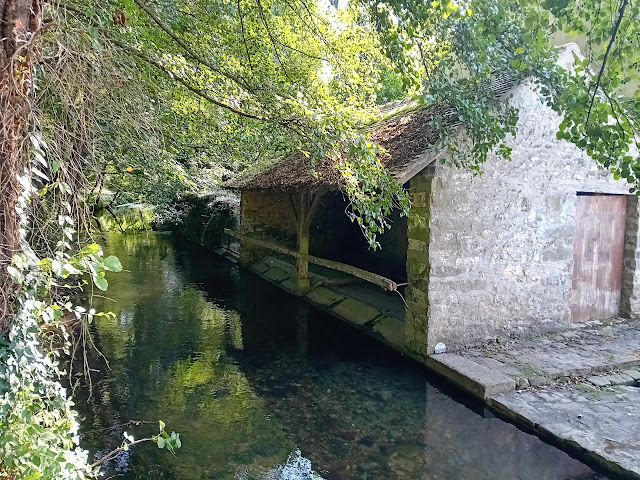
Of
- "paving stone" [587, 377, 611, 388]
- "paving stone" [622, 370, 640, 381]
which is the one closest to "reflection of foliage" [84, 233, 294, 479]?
"paving stone" [587, 377, 611, 388]

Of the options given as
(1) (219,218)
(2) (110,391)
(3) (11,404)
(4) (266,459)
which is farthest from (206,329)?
(1) (219,218)

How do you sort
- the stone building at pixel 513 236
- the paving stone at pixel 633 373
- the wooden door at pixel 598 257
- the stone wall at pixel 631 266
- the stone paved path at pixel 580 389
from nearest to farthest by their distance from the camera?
1. the stone paved path at pixel 580 389
2. the paving stone at pixel 633 373
3. the stone building at pixel 513 236
4. the wooden door at pixel 598 257
5. the stone wall at pixel 631 266

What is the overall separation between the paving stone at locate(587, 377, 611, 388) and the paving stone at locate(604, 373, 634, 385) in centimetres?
5

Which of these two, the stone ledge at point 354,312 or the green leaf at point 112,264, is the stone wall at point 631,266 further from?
the green leaf at point 112,264

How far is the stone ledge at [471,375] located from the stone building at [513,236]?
264 millimetres

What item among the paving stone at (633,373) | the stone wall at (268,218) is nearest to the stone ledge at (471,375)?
the paving stone at (633,373)

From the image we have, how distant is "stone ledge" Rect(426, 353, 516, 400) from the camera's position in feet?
14.9

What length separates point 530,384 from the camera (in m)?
4.72

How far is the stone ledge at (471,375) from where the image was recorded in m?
4.55

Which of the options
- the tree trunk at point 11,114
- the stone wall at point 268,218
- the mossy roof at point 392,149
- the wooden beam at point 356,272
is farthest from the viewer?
the stone wall at point 268,218

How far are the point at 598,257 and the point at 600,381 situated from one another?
95.5 inches

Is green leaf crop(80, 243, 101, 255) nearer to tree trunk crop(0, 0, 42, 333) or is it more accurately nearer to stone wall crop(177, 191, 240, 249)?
tree trunk crop(0, 0, 42, 333)

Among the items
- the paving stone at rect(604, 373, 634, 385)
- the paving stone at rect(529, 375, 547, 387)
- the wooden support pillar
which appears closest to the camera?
the paving stone at rect(529, 375, 547, 387)

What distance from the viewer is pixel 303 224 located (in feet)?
28.5
